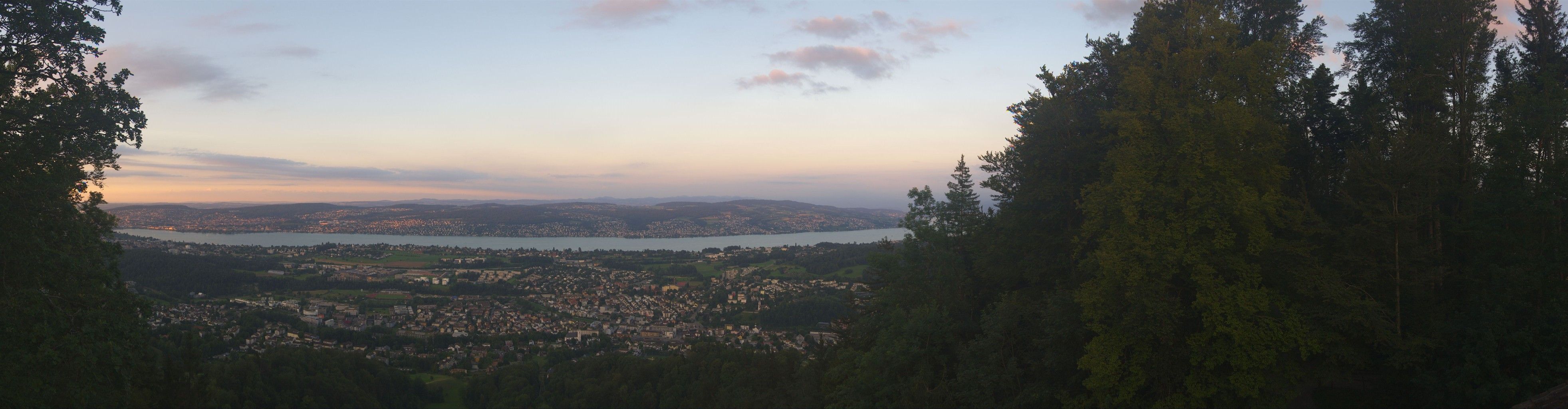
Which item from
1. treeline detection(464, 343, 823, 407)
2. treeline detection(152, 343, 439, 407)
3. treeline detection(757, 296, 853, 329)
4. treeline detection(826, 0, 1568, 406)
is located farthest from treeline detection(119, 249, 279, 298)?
treeline detection(826, 0, 1568, 406)

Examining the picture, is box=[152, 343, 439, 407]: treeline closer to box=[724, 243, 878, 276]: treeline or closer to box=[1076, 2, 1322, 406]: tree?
box=[1076, 2, 1322, 406]: tree

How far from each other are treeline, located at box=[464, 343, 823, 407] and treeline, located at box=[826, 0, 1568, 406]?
1130 cm

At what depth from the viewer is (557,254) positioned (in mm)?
98812

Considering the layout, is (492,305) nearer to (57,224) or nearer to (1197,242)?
(57,224)

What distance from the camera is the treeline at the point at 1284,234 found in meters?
10.9

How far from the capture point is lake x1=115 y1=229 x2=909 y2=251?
355 ft

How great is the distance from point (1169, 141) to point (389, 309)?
194ft

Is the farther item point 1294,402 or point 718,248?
point 718,248

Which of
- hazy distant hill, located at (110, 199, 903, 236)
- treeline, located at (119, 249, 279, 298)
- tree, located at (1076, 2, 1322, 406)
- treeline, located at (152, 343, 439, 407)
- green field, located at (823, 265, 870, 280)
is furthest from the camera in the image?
hazy distant hill, located at (110, 199, 903, 236)

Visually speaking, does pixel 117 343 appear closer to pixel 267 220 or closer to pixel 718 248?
pixel 718 248

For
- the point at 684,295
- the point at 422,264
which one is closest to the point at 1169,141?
the point at 684,295

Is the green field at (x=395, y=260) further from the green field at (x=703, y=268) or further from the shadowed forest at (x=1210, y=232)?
the shadowed forest at (x=1210, y=232)

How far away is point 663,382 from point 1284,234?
25.8 metres

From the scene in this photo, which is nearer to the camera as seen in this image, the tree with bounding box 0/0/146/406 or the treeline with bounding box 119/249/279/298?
the tree with bounding box 0/0/146/406
